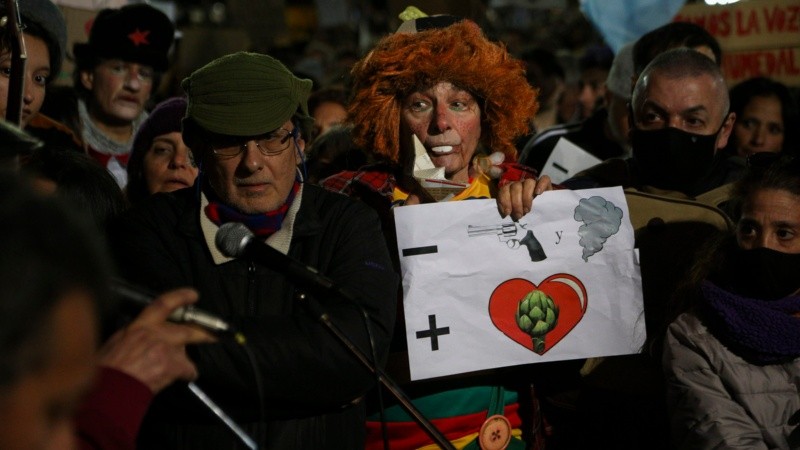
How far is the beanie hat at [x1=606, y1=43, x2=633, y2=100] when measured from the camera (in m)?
6.30

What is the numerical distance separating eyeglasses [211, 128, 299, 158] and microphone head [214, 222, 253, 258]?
459 millimetres

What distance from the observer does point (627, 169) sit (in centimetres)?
452

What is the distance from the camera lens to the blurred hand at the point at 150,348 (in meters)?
2.14

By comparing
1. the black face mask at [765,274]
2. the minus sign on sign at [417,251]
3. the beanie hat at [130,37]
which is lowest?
the black face mask at [765,274]

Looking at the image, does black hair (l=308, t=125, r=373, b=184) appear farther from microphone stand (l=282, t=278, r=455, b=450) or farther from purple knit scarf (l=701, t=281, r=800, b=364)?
microphone stand (l=282, t=278, r=455, b=450)

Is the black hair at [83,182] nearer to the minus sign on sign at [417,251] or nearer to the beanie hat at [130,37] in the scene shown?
the minus sign on sign at [417,251]

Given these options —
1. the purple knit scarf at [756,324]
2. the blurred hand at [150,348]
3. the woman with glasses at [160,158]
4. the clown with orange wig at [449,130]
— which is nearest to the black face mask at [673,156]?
the clown with orange wig at [449,130]

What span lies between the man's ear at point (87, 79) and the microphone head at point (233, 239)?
3.39m

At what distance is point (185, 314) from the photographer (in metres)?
2.13

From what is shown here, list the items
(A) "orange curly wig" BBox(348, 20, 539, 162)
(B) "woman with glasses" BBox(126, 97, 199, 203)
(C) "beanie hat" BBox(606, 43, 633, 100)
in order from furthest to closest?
(C) "beanie hat" BBox(606, 43, 633, 100) → (B) "woman with glasses" BBox(126, 97, 199, 203) → (A) "orange curly wig" BBox(348, 20, 539, 162)

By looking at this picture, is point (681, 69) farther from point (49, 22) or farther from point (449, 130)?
point (49, 22)

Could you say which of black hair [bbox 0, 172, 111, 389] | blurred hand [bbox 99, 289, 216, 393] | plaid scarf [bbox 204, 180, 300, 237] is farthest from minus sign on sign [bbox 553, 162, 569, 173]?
black hair [bbox 0, 172, 111, 389]

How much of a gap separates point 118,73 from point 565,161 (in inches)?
99.3

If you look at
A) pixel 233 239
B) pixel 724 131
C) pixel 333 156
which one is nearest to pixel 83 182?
pixel 233 239
